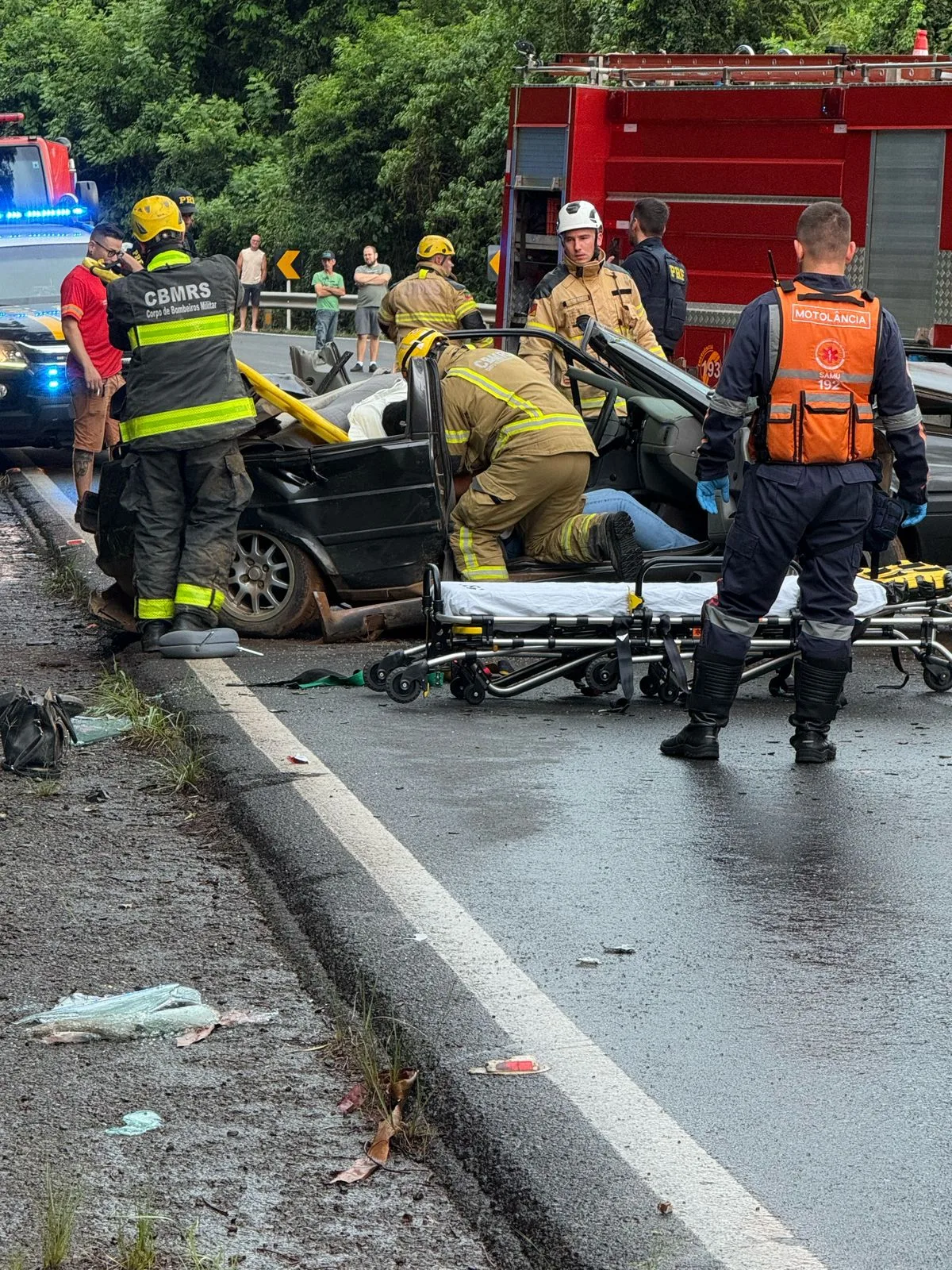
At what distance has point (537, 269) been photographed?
16.5m

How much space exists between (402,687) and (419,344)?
5.06 feet

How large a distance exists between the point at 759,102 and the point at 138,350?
318 inches

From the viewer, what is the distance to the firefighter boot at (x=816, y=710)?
20.9 feet


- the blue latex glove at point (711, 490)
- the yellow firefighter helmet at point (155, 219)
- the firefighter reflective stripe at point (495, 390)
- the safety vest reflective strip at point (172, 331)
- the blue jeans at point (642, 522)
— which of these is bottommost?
the blue jeans at point (642, 522)

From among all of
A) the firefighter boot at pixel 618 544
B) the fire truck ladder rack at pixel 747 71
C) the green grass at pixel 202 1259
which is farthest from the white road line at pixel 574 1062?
the fire truck ladder rack at pixel 747 71

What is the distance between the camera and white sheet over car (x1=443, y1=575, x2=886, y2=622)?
23.0ft

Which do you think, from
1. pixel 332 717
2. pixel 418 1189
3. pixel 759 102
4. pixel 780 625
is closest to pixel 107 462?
pixel 332 717

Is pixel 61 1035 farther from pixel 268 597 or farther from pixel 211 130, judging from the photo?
pixel 211 130

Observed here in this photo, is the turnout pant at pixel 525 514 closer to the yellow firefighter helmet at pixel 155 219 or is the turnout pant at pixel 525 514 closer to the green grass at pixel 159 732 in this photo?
the green grass at pixel 159 732

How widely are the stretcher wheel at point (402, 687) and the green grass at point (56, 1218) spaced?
3842mm

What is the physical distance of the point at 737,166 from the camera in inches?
591

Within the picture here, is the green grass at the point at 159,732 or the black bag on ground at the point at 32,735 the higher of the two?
the black bag on ground at the point at 32,735

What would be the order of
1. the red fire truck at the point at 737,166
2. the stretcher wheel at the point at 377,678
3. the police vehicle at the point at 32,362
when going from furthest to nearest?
the police vehicle at the point at 32,362 < the red fire truck at the point at 737,166 < the stretcher wheel at the point at 377,678

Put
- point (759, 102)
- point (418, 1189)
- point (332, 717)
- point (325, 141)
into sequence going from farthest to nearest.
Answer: point (325, 141) < point (759, 102) < point (332, 717) < point (418, 1189)
